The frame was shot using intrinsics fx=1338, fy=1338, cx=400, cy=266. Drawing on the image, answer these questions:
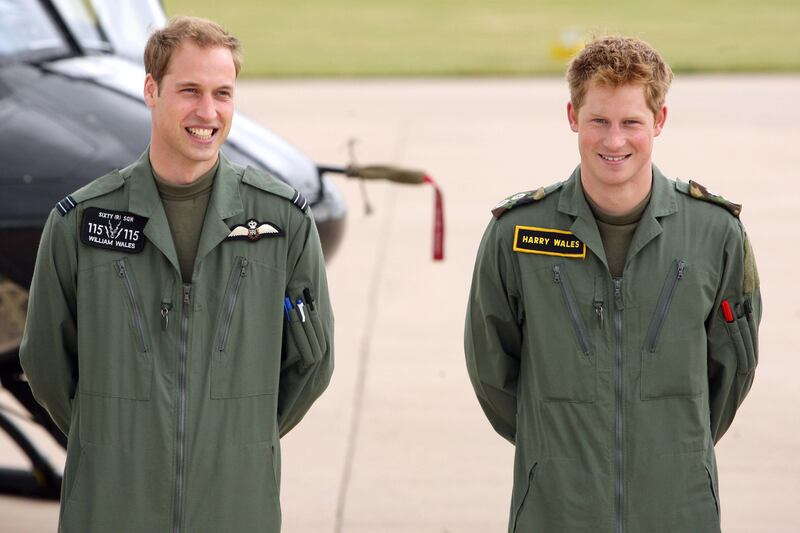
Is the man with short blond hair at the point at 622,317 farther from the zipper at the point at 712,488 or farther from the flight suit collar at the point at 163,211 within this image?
the flight suit collar at the point at 163,211

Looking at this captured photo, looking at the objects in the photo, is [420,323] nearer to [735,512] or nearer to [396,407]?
[396,407]

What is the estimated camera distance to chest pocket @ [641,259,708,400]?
9.71 ft

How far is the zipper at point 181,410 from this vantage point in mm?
2912

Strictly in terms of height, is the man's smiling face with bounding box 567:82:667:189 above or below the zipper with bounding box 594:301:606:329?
above

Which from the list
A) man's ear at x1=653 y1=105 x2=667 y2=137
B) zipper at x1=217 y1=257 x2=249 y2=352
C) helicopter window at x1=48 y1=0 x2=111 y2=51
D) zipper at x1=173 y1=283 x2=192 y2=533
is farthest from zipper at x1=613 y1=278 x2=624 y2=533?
helicopter window at x1=48 y1=0 x2=111 y2=51

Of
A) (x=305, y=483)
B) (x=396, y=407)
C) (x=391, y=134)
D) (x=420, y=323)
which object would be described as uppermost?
(x=391, y=134)

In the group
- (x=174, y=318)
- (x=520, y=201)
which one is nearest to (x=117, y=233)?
(x=174, y=318)

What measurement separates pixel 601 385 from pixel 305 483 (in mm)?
2799

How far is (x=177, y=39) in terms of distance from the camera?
2.93 m

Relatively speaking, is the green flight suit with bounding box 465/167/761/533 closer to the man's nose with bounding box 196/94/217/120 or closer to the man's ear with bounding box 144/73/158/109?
the man's nose with bounding box 196/94/217/120

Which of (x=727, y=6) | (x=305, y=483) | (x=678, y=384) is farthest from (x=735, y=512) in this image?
(x=727, y=6)

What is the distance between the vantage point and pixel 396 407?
21.2ft

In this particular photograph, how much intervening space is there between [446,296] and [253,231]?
5.38m

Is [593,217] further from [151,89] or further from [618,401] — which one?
[151,89]
